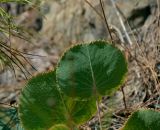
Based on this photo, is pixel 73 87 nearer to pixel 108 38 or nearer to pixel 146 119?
pixel 146 119

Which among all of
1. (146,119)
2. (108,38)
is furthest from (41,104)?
(108,38)

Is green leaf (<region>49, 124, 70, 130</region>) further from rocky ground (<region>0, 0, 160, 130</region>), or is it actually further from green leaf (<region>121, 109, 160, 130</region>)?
rocky ground (<region>0, 0, 160, 130</region>)

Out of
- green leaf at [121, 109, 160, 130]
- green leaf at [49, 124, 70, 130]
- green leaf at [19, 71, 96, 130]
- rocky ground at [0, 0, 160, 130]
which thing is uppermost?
rocky ground at [0, 0, 160, 130]

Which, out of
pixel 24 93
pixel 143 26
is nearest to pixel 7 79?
pixel 143 26

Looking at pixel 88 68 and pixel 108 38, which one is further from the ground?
pixel 108 38

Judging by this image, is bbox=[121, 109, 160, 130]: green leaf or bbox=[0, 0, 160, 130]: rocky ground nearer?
bbox=[121, 109, 160, 130]: green leaf

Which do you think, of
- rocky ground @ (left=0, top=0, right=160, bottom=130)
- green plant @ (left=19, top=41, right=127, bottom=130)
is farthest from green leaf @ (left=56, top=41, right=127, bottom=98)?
rocky ground @ (left=0, top=0, right=160, bottom=130)

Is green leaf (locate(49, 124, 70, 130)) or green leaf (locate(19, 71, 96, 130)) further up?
green leaf (locate(19, 71, 96, 130))

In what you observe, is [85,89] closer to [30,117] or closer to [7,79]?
[30,117]
